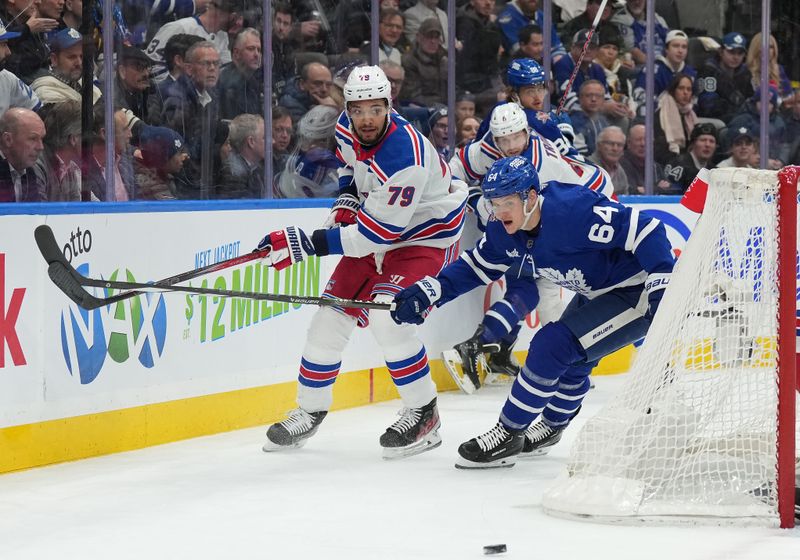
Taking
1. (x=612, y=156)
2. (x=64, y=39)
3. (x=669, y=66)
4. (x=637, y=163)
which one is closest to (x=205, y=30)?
(x=64, y=39)

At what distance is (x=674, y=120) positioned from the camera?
295 inches

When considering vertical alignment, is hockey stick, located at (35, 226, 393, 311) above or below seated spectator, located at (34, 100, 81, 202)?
below

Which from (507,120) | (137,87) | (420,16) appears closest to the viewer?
(137,87)

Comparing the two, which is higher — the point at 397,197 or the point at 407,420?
the point at 397,197

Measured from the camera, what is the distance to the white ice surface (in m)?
3.08

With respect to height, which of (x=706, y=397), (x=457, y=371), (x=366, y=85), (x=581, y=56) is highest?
(x=581, y=56)

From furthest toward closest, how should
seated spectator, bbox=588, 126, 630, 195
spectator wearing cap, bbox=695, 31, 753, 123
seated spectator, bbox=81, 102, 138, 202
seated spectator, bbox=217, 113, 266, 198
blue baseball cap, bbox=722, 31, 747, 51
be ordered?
blue baseball cap, bbox=722, 31, 747, 51 → spectator wearing cap, bbox=695, 31, 753, 123 → seated spectator, bbox=588, 126, 630, 195 → seated spectator, bbox=217, 113, 266, 198 → seated spectator, bbox=81, 102, 138, 202

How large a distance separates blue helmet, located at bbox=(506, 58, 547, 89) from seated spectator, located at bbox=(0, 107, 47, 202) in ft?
6.96

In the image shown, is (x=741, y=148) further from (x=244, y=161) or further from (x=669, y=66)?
(x=244, y=161)

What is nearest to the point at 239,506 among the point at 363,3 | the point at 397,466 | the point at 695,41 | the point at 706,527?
the point at 397,466

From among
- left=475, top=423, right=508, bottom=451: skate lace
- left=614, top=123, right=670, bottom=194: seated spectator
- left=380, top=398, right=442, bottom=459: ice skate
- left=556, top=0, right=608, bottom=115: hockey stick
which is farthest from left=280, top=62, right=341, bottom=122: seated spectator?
left=475, top=423, right=508, bottom=451: skate lace

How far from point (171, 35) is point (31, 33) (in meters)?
0.65

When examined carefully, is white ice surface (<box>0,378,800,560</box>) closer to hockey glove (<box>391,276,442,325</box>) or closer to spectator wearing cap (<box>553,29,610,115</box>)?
hockey glove (<box>391,276,442,325</box>)

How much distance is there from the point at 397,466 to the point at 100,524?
1.08m
